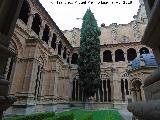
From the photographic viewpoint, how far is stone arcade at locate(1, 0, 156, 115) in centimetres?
1298

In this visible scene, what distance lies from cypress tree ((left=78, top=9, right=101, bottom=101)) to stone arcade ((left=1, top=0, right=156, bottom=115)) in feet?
7.98

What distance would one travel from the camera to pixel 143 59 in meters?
9.84

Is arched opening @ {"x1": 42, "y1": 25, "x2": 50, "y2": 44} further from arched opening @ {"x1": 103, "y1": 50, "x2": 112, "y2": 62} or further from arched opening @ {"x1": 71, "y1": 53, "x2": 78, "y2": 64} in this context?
arched opening @ {"x1": 103, "y1": 50, "x2": 112, "y2": 62}

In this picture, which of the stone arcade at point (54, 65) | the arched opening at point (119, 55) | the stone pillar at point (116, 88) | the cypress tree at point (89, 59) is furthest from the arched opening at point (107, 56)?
Result: the cypress tree at point (89, 59)

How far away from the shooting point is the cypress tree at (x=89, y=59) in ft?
73.7

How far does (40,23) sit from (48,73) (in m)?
5.55

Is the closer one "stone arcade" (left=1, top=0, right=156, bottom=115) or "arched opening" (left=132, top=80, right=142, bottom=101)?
"arched opening" (left=132, top=80, right=142, bottom=101)

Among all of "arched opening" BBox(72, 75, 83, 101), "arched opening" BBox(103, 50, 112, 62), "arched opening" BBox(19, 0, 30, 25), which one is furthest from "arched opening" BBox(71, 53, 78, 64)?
"arched opening" BBox(19, 0, 30, 25)

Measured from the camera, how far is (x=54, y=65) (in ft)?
61.2

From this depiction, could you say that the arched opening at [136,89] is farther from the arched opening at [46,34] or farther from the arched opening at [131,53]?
the arched opening at [131,53]

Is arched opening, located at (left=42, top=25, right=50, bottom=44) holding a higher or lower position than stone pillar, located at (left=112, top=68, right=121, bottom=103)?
higher

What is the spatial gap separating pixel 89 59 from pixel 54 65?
649 centimetres

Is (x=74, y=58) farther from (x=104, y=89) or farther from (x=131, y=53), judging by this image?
(x=131, y=53)

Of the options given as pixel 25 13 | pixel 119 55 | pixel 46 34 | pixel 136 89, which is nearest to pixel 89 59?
pixel 119 55
